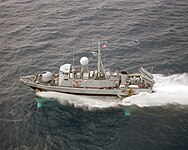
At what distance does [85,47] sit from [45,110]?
2164 cm

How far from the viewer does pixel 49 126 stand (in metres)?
46.7

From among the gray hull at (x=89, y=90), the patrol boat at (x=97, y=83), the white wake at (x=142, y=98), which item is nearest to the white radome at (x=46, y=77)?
the patrol boat at (x=97, y=83)

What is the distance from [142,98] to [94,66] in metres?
14.3

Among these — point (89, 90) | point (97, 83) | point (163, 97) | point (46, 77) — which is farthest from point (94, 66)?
point (163, 97)

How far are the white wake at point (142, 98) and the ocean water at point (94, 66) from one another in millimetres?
170

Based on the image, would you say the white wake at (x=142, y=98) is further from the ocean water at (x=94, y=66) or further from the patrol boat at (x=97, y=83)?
the patrol boat at (x=97, y=83)

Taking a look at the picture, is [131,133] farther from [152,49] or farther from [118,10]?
[118,10]

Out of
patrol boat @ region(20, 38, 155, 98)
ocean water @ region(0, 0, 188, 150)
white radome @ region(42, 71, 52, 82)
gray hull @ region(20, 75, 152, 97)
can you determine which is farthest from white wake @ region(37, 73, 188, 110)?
white radome @ region(42, 71, 52, 82)

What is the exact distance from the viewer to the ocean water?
145 feet

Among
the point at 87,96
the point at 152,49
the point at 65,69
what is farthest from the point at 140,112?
Answer: the point at 152,49

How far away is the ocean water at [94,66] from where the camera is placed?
145 feet

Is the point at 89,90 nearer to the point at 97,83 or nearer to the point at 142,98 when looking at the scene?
the point at 97,83

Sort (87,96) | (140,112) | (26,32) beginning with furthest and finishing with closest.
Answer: (26,32)
(87,96)
(140,112)

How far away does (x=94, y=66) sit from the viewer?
6084 cm
